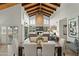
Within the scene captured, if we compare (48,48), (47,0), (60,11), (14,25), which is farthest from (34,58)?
(60,11)

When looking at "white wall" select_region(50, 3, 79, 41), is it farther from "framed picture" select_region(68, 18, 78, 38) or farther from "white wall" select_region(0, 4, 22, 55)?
"white wall" select_region(0, 4, 22, 55)

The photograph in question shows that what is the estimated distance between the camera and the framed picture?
5.18 m

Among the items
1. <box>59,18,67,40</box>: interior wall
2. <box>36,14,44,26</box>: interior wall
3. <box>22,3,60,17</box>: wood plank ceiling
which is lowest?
<box>59,18,67,40</box>: interior wall

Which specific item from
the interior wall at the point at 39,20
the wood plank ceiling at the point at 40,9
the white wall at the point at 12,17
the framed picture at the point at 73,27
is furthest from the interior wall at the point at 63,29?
the white wall at the point at 12,17

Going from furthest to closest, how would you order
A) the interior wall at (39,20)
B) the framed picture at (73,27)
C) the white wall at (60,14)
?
1. the interior wall at (39,20)
2. the white wall at (60,14)
3. the framed picture at (73,27)

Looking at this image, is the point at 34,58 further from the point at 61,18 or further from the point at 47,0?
the point at 61,18

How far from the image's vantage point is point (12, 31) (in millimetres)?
6273

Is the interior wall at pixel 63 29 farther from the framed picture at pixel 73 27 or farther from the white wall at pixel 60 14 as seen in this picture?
the framed picture at pixel 73 27

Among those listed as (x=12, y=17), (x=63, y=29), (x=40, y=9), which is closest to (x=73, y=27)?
(x=63, y=29)

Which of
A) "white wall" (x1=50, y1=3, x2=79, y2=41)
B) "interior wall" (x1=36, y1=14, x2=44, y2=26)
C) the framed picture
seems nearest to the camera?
the framed picture

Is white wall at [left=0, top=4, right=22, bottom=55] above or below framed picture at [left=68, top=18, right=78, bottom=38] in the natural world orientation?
above

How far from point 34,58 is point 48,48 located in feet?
7.43

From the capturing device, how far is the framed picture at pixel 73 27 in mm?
5175

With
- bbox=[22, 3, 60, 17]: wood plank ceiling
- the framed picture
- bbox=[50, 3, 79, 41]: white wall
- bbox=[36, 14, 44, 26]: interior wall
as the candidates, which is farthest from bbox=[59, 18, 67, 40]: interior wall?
bbox=[36, 14, 44, 26]: interior wall
